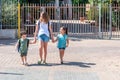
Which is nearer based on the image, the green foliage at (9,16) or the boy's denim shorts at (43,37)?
the boy's denim shorts at (43,37)

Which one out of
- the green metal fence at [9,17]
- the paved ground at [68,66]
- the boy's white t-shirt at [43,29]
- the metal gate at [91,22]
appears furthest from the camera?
the metal gate at [91,22]

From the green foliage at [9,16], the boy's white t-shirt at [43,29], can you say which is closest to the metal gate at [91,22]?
the green foliage at [9,16]

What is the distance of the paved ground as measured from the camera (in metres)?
10.9

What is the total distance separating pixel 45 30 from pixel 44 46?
514 mm

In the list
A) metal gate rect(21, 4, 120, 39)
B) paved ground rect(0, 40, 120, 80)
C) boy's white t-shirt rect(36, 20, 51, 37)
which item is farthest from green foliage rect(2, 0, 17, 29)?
boy's white t-shirt rect(36, 20, 51, 37)

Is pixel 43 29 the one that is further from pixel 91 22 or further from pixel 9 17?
pixel 91 22

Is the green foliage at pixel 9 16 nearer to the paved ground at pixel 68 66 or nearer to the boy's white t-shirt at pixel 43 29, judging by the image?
the paved ground at pixel 68 66

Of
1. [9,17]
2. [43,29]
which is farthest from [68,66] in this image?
[9,17]

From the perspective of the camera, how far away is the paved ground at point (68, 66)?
10.9m

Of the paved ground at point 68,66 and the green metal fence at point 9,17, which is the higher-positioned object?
the green metal fence at point 9,17

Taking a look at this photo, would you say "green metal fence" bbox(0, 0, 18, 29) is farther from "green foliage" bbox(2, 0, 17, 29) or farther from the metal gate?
the metal gate

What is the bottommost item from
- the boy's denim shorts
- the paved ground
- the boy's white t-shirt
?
the paved ground

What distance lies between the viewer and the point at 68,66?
500 inches

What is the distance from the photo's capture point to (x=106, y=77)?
35.6ft
